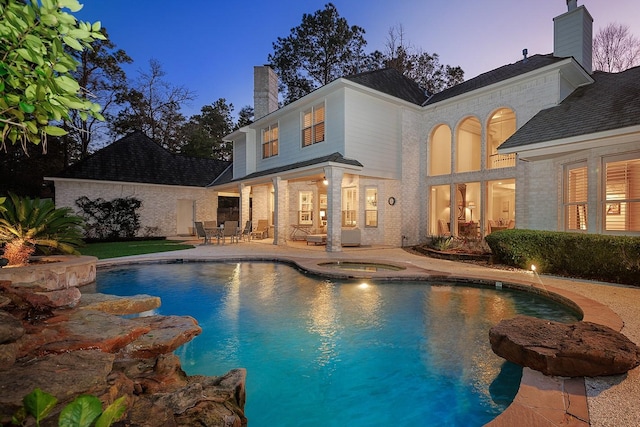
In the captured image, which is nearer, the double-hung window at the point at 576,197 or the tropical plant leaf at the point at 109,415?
the tropical plant leaf at the point at 109,415

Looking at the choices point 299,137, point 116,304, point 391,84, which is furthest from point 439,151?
point 116,304

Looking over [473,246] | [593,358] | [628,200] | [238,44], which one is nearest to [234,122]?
[238,44]

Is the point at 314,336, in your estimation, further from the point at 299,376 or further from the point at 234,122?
the point at 234,122

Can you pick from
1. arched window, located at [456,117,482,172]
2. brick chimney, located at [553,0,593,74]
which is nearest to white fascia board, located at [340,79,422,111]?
arched window, located at [456,117,482,172]

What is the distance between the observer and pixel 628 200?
8125 millimetres

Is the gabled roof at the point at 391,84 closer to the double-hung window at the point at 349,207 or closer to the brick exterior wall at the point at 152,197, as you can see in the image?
the double-hung window at the point at 349,207

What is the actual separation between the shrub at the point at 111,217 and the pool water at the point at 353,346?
1133cm

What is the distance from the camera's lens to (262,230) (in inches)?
736

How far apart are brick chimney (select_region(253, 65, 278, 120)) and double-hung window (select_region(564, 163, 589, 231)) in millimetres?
14756

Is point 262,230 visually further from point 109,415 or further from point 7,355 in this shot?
point 109,415

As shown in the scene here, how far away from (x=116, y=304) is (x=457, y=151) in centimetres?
1319

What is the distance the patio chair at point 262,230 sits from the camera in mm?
18312

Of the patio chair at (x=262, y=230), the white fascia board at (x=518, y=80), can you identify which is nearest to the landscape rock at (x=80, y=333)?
the white fascia board at (x=518, y=80)

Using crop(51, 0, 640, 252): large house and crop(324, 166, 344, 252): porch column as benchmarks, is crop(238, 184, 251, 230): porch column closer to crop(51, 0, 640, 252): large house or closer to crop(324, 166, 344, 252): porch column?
crop(51, 0, 640, 252): large house
